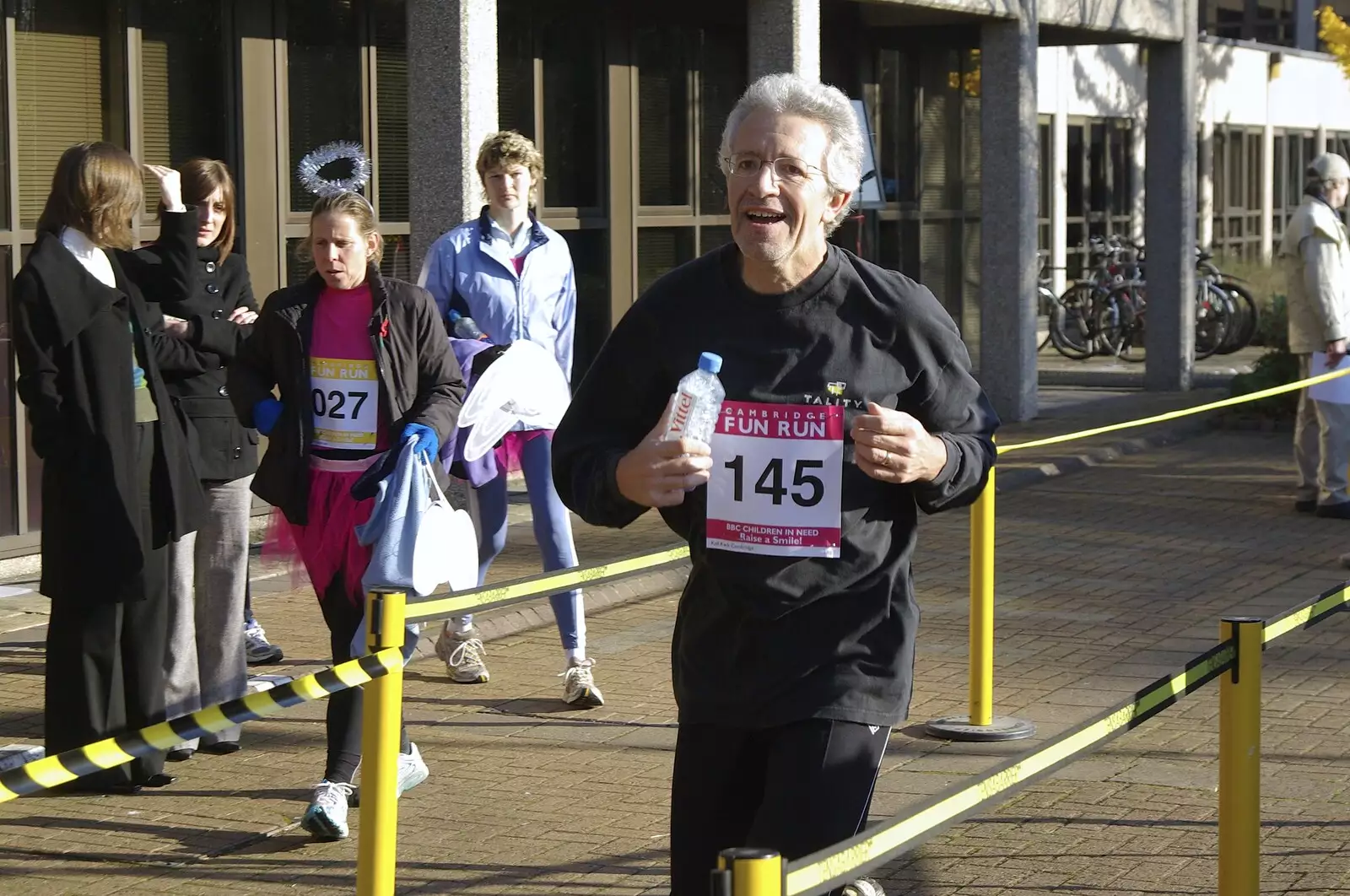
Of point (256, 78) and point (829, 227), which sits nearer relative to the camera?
point (829, 227)

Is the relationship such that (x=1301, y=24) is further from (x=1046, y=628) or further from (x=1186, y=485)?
(x=1046, y=628)

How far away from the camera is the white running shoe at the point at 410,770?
6.13 metres

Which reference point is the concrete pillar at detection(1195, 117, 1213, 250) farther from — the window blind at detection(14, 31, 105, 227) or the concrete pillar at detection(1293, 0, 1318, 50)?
the window blind at detection(14, 31, 105, 227)

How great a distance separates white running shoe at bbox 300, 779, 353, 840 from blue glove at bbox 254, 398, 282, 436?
40.3 inches

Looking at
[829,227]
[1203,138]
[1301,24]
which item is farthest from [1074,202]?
[829,227]

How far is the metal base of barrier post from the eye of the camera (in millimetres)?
6965

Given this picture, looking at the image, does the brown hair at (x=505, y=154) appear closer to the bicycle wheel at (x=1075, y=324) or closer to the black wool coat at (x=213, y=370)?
the black wool coat at (x=213, y=370)

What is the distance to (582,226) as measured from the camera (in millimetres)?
14109

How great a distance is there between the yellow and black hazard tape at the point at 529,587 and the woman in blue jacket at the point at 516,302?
1921 millimetres

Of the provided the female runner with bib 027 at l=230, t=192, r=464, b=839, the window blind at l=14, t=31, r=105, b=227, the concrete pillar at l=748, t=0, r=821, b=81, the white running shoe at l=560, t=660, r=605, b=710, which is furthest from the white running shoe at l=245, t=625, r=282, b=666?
the concrete pillar at l=748, t=0, r=821, b=81

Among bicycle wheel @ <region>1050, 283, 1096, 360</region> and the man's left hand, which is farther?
bicycle wheel @ <region>1050, 283, 1096, 360</region>

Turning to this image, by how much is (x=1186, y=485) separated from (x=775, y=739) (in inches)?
413

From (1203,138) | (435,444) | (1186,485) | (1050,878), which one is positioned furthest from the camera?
(1203,138)

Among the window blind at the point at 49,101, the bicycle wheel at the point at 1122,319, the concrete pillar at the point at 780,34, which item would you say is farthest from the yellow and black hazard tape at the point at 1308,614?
the bicycle wheel at the point at 1122,319
